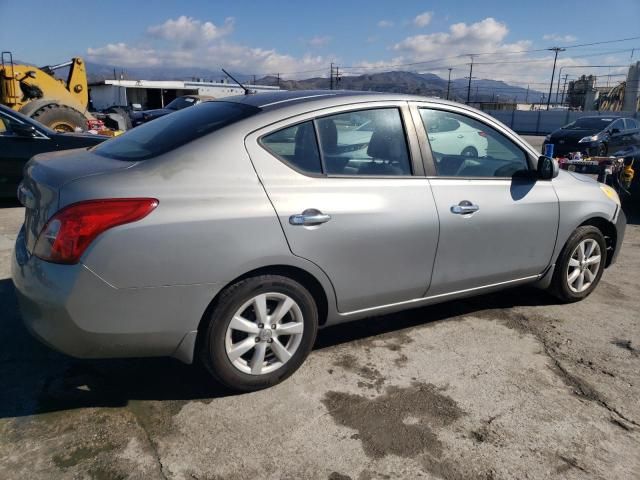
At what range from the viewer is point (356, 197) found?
3.09 m

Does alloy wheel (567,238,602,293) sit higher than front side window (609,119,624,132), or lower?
lower

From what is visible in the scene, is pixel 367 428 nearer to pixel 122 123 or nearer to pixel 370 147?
pixel 370 147

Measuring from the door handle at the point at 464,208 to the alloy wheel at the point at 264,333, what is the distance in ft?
4.08

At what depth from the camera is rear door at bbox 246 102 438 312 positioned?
2904 mm

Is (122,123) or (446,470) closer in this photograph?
(446,470)

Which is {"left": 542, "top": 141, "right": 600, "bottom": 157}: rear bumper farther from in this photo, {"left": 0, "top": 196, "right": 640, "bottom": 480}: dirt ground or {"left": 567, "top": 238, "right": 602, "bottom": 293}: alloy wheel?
{"left": 0, "top": 196, "right": 640, "bottom": 480}: dirt ground

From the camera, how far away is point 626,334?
3.92 meters

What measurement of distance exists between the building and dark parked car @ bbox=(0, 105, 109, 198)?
4590cm

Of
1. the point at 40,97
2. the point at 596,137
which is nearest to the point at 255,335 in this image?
the point at 40,97

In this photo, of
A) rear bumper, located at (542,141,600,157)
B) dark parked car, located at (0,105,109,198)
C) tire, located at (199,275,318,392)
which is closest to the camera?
tire, located at (199,275,318,392)

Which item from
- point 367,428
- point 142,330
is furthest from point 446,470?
point 142,330

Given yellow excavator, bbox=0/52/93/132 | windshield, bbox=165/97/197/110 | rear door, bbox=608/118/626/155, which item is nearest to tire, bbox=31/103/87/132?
yellow excavator, bbox=0/52/93/132

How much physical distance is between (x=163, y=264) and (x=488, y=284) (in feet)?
7.74

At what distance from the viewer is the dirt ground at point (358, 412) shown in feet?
8.00
